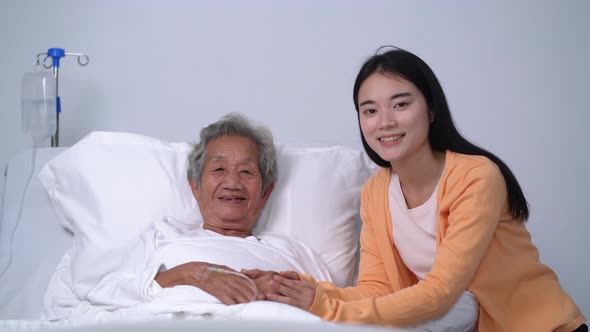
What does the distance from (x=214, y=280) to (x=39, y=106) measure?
4.29 ft

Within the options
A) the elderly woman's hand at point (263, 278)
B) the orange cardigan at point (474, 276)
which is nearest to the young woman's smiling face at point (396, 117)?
the orange cardigan at point (474, 276)

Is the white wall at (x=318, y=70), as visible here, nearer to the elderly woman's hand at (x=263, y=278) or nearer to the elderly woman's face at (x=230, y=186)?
the elderly woman's face at (x=230, y=186)

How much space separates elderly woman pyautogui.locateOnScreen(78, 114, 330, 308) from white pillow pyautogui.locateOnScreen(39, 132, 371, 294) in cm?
7

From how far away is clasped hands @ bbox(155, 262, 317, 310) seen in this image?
5.13 ft

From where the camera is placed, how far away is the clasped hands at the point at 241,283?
1.56m

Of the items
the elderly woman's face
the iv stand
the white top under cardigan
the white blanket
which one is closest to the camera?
the white blanket

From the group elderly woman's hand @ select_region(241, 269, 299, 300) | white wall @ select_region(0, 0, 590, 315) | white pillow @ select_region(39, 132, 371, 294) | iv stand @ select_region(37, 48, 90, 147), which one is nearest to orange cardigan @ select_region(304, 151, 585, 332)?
elderly woman's hand @ select_region(241, 269, 299, 300)

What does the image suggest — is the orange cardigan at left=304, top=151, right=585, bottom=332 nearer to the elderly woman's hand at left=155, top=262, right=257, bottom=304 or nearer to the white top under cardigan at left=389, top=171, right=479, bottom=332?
the white top under cardigan at left=389, top=171, right=479, bottom=332

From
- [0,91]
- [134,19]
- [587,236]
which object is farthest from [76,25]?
[587,236]

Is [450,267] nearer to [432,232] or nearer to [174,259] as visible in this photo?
[432,232]

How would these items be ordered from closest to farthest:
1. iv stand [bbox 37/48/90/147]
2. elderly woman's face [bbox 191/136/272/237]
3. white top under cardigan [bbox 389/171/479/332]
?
1. white top under cardigan [bbox 389/171/479/332]
2. elderly woman's face [bbox 191/136/272/237]
3. iv stand [bbox 37/48/90/147]

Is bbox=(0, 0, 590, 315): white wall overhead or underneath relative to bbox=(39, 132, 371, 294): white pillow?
overhead

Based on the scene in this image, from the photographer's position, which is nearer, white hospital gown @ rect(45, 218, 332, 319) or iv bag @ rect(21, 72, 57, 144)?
white hospital gown @ rect(45, 218, 332, 319)

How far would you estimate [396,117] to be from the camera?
5.55 ft
